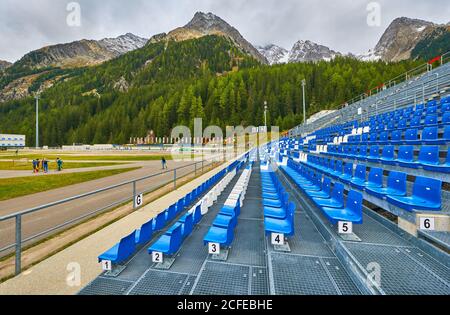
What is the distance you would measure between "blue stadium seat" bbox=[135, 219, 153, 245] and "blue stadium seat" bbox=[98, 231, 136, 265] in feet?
0.65

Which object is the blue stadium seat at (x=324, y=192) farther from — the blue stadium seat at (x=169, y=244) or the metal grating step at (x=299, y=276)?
the blue stadium seat at (x=169, y=244)

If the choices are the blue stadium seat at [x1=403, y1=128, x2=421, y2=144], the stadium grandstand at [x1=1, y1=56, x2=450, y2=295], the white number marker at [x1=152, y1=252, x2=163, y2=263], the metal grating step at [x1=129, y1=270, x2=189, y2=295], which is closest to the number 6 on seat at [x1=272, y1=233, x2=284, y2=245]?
the stadium grandstand at [x1=1, y1=56, x2=450, y2=295]

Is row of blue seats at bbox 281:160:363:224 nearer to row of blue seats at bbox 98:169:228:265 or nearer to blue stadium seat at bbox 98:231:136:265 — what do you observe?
row of blue seats at bbox 98:169:228:265

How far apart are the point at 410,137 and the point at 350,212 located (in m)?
5.28

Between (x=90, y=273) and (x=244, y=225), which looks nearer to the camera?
(x=90, y=273)

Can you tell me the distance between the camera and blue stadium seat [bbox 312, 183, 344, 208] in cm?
468

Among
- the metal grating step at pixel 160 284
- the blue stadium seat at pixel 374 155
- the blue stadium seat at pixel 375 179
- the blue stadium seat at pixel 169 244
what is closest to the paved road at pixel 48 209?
the blue stadium seat at pixel 169 244

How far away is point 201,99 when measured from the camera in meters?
88.6

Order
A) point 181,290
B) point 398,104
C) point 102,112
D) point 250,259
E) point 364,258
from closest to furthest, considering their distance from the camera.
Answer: point 181,290, point 364,258, point 250,259, point 398,104, point 102,112

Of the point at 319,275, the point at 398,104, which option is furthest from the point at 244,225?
the point at 398,104

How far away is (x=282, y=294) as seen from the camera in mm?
2588

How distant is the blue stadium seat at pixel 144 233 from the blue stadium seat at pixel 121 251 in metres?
0.20

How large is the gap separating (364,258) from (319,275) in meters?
0.71
